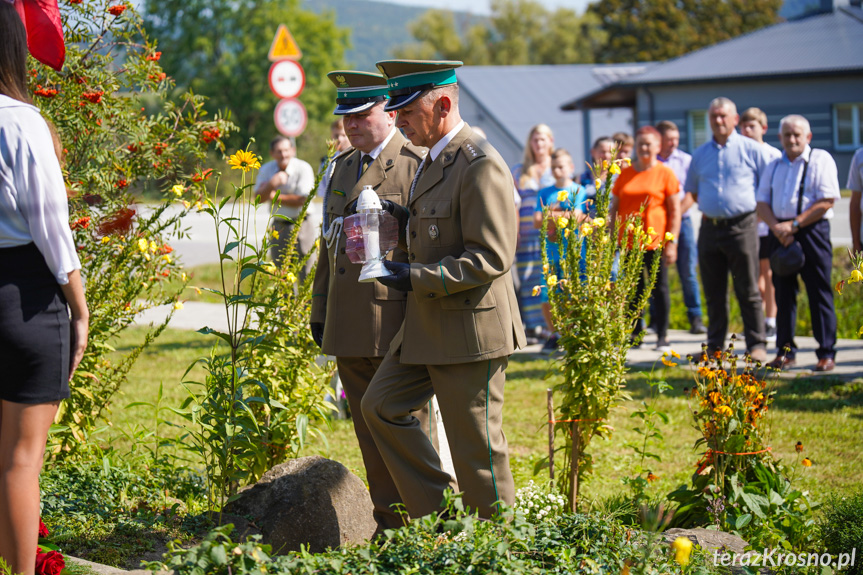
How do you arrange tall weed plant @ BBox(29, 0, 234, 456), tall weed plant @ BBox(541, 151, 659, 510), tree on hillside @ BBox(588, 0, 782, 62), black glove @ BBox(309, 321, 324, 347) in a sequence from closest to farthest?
tall weed plant @ BBox(541, 151, 659, 510) → black glove @ BBox(309, 321, 324, 347) → tall weed plant @ BBox(29, 0, 234, 456) → tree on hillside @ BBox(588, 0, 782, 62)

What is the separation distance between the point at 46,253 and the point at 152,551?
164 centimetres

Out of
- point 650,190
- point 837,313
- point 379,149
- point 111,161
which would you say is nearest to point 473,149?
point 379,149

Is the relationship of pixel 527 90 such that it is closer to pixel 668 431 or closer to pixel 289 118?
pixel 289 118

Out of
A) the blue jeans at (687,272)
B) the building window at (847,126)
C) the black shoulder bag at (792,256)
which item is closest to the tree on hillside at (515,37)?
the building window at (847,126)

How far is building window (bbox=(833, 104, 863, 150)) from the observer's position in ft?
104

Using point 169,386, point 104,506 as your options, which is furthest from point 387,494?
point 169,386

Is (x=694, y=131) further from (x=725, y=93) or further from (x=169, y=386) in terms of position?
(x=169, y=386)

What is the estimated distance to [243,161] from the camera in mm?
3803

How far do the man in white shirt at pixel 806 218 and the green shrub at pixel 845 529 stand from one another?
409cm

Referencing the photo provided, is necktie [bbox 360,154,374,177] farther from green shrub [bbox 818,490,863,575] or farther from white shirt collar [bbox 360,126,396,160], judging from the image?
green shrub [bbox 818,490,863,575]

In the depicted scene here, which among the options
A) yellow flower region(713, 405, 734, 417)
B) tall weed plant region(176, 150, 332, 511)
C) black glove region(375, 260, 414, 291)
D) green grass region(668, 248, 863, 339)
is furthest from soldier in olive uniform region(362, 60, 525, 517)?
green grass region(668, 248, 863, 339)

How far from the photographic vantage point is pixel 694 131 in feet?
114

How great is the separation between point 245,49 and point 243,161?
57.2 metres

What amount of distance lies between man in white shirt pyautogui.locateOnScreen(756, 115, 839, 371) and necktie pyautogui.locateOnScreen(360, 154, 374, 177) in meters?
4.57
